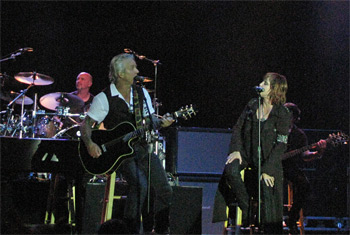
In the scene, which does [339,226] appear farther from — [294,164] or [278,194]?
[278,194]

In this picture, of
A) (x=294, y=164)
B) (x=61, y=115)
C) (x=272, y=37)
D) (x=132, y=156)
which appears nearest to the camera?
(x=132, y=156)

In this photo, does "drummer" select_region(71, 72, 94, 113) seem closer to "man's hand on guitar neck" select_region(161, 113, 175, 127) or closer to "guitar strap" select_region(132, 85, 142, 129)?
"guitar strap" select_region(132, 85, 142, 129)

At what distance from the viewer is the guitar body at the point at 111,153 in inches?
162

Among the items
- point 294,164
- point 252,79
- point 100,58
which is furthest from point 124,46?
point 294,164

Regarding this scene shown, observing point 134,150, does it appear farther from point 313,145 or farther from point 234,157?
point 313,145

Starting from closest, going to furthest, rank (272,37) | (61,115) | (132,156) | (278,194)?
(132,156) → (278,194) → (61,115) → (272,37)

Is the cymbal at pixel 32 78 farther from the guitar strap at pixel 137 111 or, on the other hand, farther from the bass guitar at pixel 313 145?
the bass guitar at pixel 313 145

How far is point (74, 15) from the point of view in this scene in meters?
8.68

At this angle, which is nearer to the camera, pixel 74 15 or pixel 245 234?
pixel 245 234

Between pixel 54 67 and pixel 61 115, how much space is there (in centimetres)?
205

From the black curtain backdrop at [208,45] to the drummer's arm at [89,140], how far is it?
4.54m

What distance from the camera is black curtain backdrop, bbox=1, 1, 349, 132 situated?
859 cm

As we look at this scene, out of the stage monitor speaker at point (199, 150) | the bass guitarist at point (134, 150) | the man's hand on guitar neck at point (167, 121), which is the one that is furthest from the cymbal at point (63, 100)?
the man's hand on guitar neck at point (167, 121)

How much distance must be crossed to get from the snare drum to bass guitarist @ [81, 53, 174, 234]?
333 centimetres
